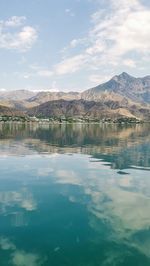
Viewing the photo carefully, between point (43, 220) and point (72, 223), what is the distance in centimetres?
276

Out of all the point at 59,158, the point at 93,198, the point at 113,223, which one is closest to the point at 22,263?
the point at 113,223

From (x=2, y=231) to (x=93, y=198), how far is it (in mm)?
14139

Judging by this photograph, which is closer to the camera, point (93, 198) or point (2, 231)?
point (2, 231)

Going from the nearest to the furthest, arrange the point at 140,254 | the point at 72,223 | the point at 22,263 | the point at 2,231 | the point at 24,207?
the point at 22,263
the point at 140,254
the point at 2,231
the point at 72,223
the point at 24,207

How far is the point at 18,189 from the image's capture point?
42.9 metres

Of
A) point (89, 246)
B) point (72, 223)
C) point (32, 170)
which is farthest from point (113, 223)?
point (32, 170)

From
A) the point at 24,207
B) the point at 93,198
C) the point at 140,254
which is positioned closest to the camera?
the point at 140,254

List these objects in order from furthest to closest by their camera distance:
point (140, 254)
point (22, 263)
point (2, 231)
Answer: point (2, 231), point (140, 254), point (22, 263)

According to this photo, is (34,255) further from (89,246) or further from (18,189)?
(18,189)

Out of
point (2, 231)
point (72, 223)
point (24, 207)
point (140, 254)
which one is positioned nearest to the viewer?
point (140, 254)

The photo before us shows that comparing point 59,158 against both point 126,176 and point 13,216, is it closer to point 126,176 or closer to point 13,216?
point 126,176

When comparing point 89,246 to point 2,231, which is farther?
point 2,231

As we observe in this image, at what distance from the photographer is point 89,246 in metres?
26.3

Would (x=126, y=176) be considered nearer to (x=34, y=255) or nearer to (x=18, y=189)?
(x=18, y=189)
